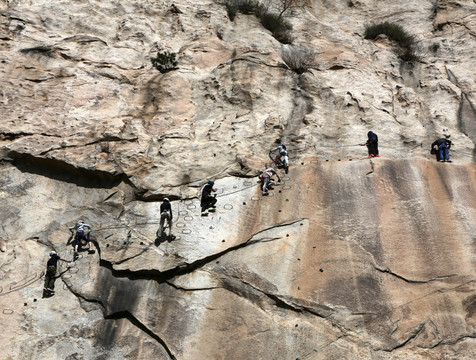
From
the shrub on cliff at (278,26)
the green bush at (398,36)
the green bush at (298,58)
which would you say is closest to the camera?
the green bush at (298,58)

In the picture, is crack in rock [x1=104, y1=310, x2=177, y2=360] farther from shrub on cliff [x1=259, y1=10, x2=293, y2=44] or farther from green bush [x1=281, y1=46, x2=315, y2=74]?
shrub on cliff [x1=259, y1=10, x2=293, y2=44]

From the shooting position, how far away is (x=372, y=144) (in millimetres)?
12391

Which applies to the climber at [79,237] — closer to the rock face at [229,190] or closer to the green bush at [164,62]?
the rock face at [229,190]

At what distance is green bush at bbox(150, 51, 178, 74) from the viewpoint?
1541 centimetres

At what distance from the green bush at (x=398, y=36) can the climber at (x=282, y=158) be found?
287 inches

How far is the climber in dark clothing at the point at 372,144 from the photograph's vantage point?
12.3m

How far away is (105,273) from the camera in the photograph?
1027 cm

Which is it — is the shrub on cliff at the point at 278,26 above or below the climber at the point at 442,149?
above

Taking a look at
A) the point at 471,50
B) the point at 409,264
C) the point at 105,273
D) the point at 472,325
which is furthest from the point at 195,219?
the point at 471,50

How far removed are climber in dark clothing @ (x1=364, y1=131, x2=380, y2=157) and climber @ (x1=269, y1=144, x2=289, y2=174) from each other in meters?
2.33

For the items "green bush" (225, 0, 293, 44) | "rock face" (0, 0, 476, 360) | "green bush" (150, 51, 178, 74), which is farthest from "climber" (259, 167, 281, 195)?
"green bush" (225, 0, 293, 44)

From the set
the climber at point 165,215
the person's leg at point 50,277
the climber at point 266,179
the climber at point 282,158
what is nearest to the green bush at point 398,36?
the climber at point 282,158

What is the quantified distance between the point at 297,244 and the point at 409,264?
2501mm

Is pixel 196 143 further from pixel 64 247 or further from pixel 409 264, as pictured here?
pixel 409 264
